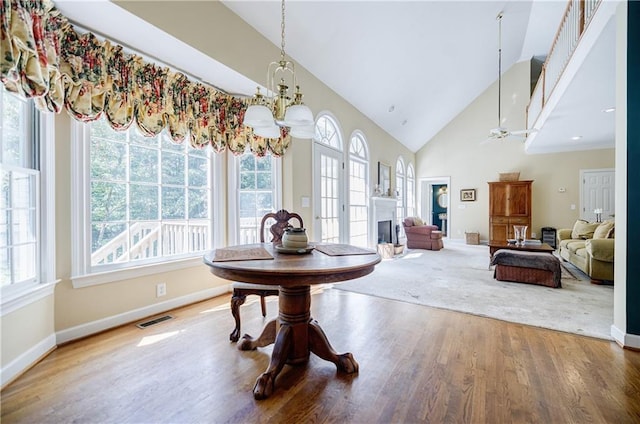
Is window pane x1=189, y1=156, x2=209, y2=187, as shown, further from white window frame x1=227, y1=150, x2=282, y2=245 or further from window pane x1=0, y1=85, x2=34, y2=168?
window pane x1=0, y1=85, x2=34, y2=168

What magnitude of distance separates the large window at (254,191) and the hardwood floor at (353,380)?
1.40 meters

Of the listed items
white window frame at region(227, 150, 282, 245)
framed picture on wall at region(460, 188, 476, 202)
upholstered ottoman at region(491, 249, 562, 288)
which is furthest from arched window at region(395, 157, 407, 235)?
white window frame at region(227, 150, 282, 245)

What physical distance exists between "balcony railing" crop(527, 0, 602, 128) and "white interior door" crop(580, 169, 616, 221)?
268cm

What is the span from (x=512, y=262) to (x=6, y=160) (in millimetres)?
5298

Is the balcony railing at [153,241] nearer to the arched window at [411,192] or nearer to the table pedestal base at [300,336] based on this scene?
the table pedestal base at [300,336]

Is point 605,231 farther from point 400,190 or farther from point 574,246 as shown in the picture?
point 400,190

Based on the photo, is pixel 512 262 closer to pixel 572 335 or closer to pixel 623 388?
pixel 572 335

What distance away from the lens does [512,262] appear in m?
4.09

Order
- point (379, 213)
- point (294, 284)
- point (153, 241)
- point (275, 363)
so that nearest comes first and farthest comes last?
point (294, 284) → point (275, 363) → point (153, 241) → point (379, 213)

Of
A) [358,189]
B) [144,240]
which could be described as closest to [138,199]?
[144,240]

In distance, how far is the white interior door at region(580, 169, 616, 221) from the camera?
7.04 m

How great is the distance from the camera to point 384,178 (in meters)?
7.07

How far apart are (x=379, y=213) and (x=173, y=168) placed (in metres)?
4.61

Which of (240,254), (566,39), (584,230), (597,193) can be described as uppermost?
(566,39)
